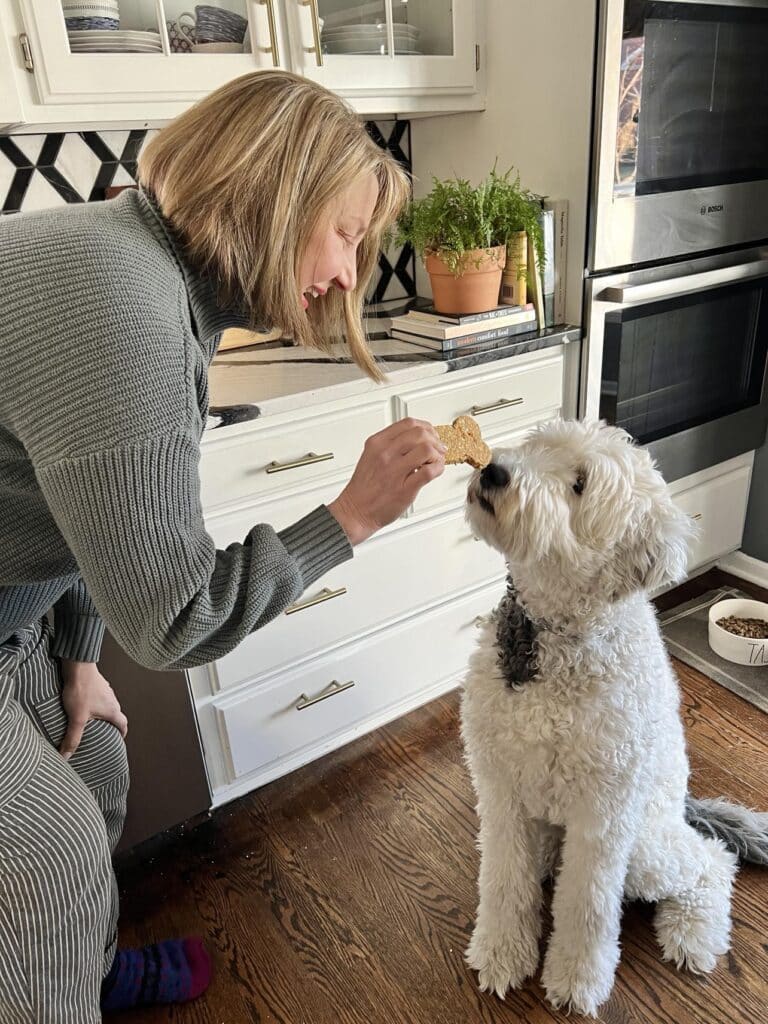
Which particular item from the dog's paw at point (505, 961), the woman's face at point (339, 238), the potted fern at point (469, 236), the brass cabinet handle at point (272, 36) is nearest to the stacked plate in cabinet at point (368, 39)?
the brass cabinet handle at point (272, 36)

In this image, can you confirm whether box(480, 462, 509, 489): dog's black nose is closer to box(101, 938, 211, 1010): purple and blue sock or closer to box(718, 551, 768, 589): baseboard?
box(101, 938, 211, 1010): purple and blue sock

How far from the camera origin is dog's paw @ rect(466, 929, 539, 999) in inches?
52.0

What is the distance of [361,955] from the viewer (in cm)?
143

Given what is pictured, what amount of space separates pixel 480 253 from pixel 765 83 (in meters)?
0.97

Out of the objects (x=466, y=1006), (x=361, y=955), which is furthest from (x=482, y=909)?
(x=361, y=955)

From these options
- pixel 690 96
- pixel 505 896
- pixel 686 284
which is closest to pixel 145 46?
pixel 690 96

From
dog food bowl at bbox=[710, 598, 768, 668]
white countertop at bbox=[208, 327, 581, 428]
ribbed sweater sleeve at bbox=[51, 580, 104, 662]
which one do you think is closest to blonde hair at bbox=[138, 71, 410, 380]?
white countertop at bbox=[208, 327, 581, 428]

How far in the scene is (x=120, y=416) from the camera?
28.2 inches

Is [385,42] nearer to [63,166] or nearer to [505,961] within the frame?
[63,166]

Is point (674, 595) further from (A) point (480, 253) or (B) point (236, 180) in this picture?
(B) point (236, 180)

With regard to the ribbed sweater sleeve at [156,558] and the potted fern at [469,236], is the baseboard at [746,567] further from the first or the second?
the ribbed sweater sleeve at [156,558]

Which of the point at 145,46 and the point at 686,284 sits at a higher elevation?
the point at 145,46

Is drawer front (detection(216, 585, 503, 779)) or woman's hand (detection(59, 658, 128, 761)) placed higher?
woman's hand (detection(59, 658, 128, 761))

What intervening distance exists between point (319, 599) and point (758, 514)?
1.65 m
